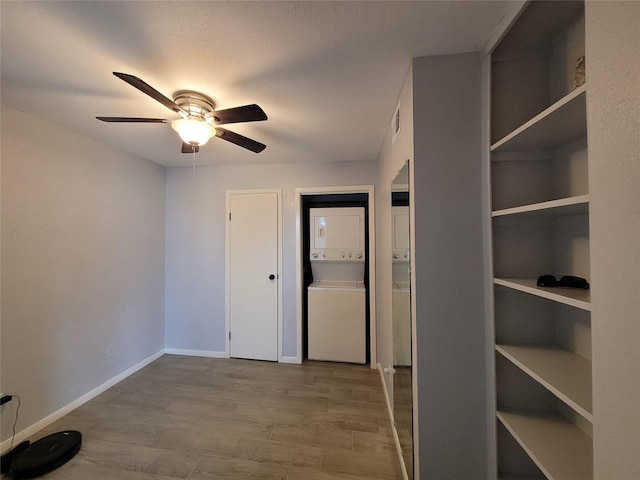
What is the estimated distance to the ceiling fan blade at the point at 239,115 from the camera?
1.30 m

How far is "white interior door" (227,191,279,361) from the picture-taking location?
2.93m

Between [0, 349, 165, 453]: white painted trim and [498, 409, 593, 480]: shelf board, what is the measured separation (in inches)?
121

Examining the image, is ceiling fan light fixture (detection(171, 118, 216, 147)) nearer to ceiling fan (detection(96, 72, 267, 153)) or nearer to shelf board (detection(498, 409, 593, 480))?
ceiling fan (detection(96, 72, 267, 153))

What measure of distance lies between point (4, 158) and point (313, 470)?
2963 millimetres

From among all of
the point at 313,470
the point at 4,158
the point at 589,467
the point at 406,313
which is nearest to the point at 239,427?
the point at 313,470

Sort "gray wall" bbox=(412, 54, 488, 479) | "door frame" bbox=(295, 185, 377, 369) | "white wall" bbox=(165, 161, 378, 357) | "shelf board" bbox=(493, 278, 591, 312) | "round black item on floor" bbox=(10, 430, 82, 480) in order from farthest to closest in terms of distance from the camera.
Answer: "white wall" bbox=(165, 161, 378, 357), "door frame" bbox=(295, 185, 377, 369), "round black item on floor" bbox=(10, 430, 82, 480), "gray wall" bbox=(412, 54, 488, 479), "shelf board" bbox=(493, 278, 591, 312)

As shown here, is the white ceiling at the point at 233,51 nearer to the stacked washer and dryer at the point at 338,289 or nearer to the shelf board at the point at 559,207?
the shelf board at the point at 559,207

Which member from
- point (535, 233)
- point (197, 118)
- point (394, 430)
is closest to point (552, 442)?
point (535, 233)

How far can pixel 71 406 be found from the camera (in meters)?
2.03

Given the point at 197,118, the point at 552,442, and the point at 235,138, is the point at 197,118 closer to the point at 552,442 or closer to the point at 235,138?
the point at 235,138

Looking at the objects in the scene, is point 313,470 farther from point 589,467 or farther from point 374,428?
point 589,467

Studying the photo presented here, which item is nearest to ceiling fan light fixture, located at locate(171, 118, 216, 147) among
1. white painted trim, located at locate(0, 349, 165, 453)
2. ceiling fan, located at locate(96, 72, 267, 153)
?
ceiling fan, located at locate(96, 72, 267, 153)

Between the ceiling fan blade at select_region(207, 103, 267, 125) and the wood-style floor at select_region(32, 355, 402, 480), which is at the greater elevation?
the ceiling fan blade at select_region(207, 103, 267, 125)

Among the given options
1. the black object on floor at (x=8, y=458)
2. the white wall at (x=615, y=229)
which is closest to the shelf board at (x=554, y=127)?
the white wall at (x=615, y=229)
